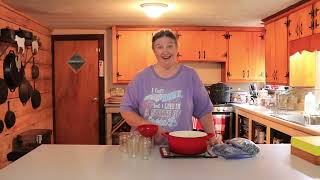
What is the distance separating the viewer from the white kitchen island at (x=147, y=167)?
127cm

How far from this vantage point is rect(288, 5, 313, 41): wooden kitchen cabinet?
3.43m

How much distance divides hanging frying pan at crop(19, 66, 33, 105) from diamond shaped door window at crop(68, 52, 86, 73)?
1205mm

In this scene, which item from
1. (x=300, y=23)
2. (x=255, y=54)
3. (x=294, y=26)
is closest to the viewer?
(x=300, y=23)

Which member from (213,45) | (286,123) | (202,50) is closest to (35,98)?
(202,50)

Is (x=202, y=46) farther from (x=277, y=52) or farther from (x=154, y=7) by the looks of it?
(x=154, y=7)

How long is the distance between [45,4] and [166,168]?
111 inches

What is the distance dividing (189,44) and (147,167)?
3.86 m

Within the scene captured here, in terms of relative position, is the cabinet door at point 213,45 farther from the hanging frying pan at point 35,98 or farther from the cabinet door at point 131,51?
the hanging frying pan at point 35,98

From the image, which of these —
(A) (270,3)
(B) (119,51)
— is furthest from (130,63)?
(A) (270,3)

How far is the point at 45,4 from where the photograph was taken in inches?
140

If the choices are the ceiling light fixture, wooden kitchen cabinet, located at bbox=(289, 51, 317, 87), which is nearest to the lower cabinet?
wooden kitchen cabinet, located at bbox=(289, 51, 317, 87)

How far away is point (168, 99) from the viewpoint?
1906 mm

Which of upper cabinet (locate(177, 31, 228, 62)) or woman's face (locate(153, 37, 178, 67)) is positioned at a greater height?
upper cabinet (locate(177, 31, 228, 62))

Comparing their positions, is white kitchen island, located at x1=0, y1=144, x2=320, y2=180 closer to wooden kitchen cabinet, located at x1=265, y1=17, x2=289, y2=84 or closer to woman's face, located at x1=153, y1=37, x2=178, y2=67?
woman's face, located at x1=153, y1=37, x2=178, y2=67
